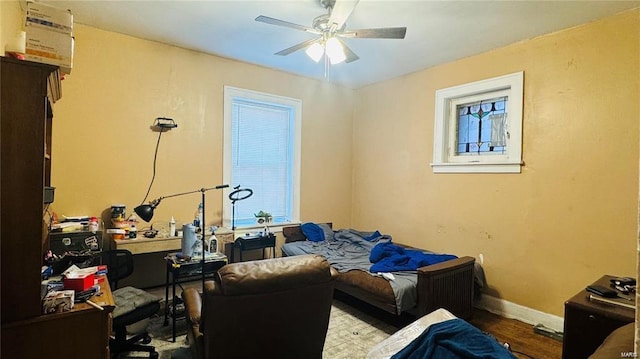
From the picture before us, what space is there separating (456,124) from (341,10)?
2.32 meters

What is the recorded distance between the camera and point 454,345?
1.26 metres

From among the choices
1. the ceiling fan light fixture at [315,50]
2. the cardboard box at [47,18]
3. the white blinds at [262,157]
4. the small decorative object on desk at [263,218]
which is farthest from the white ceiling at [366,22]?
the small decorative object on desk at [263,218]

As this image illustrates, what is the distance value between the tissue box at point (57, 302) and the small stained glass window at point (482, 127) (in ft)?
12.3

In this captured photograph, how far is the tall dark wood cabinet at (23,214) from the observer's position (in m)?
1.41

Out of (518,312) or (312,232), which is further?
Answer: (312,232)

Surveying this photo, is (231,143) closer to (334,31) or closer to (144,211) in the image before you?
(144,211)

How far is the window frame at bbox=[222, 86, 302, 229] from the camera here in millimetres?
3947

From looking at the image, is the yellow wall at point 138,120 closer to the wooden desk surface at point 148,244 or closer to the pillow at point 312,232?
the wooden desk surface at point 148,244

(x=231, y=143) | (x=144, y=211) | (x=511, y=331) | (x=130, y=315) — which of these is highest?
(x=231, y=143)

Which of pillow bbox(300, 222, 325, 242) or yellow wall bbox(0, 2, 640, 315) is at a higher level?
yellow wall bbox(0, 2, 640, 315)

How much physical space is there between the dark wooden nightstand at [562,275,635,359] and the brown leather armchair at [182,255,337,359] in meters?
1.51

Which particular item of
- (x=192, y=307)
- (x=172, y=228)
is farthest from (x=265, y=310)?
(x=172, y=228)

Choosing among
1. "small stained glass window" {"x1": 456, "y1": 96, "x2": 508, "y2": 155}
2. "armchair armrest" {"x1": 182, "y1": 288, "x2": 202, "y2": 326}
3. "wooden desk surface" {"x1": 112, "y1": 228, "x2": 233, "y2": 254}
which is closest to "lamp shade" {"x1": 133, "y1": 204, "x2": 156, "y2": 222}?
"wooden desk surface" {"x1": 112, "y1": 228, "x2": 233, "y2": 254}

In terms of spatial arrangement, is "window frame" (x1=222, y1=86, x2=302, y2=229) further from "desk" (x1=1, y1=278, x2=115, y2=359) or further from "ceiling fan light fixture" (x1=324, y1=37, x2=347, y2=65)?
"desk" (x1=1, y1=278, x2=115, y2=359)
